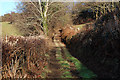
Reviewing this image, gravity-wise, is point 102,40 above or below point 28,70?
above

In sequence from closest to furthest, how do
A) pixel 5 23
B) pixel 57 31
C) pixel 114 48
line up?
pixel 114 48, pixel 5 23, pixel 57 31

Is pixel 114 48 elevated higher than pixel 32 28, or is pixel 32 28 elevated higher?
pixel 32 28

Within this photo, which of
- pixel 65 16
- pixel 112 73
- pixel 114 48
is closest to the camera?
pixel 112 73

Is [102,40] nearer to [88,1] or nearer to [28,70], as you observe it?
[28,70]

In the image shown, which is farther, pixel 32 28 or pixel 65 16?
pixel 65 16

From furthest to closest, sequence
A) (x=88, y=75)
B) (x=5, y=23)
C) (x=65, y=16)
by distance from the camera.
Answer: (x=65, y=16), (x=5, y=23), (x=88, y=75)

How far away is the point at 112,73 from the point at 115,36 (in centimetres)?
122

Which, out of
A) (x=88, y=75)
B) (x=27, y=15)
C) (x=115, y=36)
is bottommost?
(x=88, y=75)

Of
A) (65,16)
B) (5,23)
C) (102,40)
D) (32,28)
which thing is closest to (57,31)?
(65,16)

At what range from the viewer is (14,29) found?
1825cm

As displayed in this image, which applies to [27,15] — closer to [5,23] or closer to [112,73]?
[5,23]

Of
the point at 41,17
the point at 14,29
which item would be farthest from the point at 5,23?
the point at 41,17

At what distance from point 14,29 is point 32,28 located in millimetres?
2904

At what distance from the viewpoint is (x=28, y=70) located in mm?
3668
